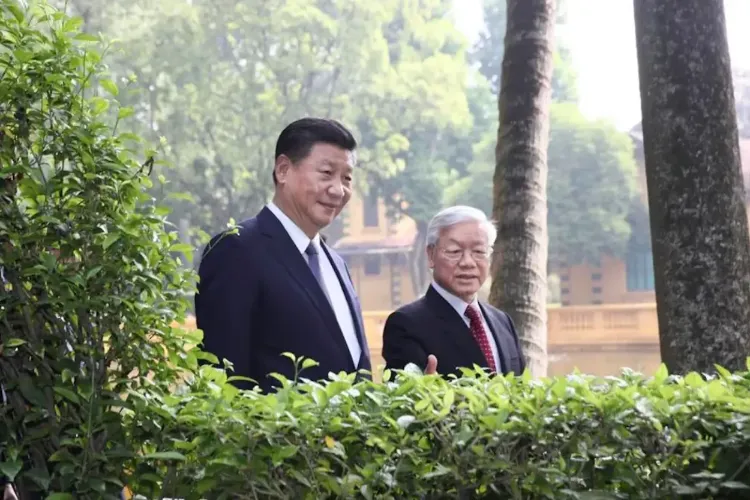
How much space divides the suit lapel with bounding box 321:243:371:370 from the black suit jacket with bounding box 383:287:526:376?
0.20 metres

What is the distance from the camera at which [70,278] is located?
2.76 metres

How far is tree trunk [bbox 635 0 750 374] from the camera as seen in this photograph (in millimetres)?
4934

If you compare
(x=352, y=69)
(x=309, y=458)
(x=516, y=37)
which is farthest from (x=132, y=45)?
(x=309, y=458)

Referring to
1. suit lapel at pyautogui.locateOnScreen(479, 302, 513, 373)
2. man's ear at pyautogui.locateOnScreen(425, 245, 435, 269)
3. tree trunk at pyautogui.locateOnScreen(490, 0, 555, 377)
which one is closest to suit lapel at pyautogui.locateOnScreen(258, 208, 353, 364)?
man's ear at pyautogui.locateOnScreen(425, 245, 435, 269)

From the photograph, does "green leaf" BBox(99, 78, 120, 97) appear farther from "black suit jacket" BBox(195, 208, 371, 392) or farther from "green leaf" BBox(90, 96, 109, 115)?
"black suit jacket" BBox(195, 208, 371, 392)

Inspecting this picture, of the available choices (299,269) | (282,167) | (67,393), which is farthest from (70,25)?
(299,269)

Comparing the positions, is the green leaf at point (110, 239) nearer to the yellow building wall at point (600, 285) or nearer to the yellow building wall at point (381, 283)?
the yellow building wall at point (600, 285)

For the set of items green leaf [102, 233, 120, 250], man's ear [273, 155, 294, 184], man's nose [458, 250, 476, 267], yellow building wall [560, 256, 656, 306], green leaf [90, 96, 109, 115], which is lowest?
yellow building wall [560, 256, 656, 306]

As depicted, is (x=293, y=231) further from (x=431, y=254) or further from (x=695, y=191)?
(x=695, y=191)

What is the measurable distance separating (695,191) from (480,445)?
2785 millimetres

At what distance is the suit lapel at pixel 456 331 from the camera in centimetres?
417

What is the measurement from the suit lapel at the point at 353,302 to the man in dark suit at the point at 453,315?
226 mm

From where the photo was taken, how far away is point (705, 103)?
5.00 m

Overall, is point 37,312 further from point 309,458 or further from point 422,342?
point 422,342
